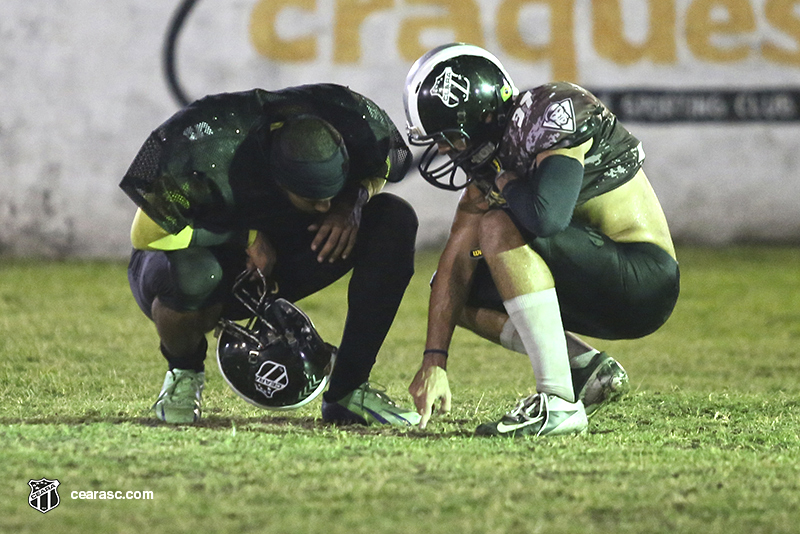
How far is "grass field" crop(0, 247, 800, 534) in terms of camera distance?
2.39 meters

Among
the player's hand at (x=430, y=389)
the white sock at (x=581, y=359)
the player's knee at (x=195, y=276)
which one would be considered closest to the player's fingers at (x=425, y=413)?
the player's hand at (x=430, y=389)

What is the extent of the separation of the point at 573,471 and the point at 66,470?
1.29 meters

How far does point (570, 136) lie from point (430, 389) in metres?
0.86

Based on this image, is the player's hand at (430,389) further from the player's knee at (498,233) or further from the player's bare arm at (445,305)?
the player's knee at (498,233)

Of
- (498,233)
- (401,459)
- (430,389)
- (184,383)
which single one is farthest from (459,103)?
(184,383)

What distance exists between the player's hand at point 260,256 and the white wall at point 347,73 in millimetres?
6073

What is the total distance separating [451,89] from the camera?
11.2 ft

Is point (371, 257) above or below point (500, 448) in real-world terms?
above

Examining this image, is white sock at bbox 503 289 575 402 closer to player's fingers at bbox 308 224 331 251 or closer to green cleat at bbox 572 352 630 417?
green cleat at bbox 572 352 630 417

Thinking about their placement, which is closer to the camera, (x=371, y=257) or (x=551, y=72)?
(x=371, y=257)

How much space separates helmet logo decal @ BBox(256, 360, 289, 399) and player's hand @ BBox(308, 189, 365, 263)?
39cm

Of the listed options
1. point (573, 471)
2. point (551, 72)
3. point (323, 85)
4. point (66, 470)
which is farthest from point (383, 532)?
point (551, 72)

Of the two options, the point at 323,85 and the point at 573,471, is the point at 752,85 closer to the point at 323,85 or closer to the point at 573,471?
the point at 323,85

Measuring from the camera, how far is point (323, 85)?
3.76m
